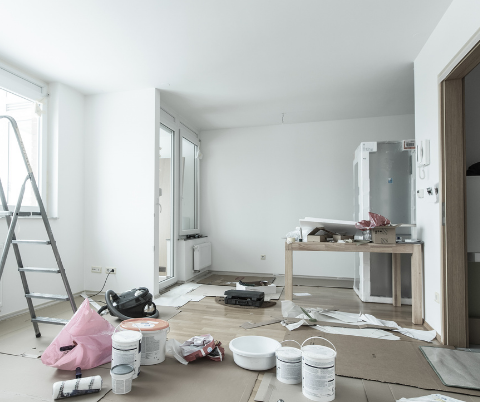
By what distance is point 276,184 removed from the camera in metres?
5.38

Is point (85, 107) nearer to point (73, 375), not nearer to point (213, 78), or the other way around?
point (213, 78)

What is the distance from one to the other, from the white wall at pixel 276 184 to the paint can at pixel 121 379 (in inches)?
149

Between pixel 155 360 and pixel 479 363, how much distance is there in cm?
210

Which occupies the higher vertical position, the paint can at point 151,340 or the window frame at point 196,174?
the window frame at point 196,174

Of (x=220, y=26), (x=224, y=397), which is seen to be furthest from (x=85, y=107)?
(x=224, y=397)

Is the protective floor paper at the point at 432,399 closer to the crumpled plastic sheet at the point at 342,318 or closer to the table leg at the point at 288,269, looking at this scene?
the crumpled plastic sheet at the point at 342,318

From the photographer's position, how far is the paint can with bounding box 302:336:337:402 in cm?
158

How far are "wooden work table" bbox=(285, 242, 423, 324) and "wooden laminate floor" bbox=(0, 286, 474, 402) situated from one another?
160 mm

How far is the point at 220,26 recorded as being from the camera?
8.60ft

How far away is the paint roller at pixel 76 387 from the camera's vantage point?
1669 mm

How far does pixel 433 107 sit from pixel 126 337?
2.91 metres

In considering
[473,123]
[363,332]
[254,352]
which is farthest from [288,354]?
[473,123]

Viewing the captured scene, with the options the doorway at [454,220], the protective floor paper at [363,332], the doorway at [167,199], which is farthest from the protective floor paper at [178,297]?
the doorway at [454,220]

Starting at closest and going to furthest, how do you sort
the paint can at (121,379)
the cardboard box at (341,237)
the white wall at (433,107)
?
1. the paint can at (121,379)
2. the white wall at (433,107)
3. the cardboard box at (341,237)
